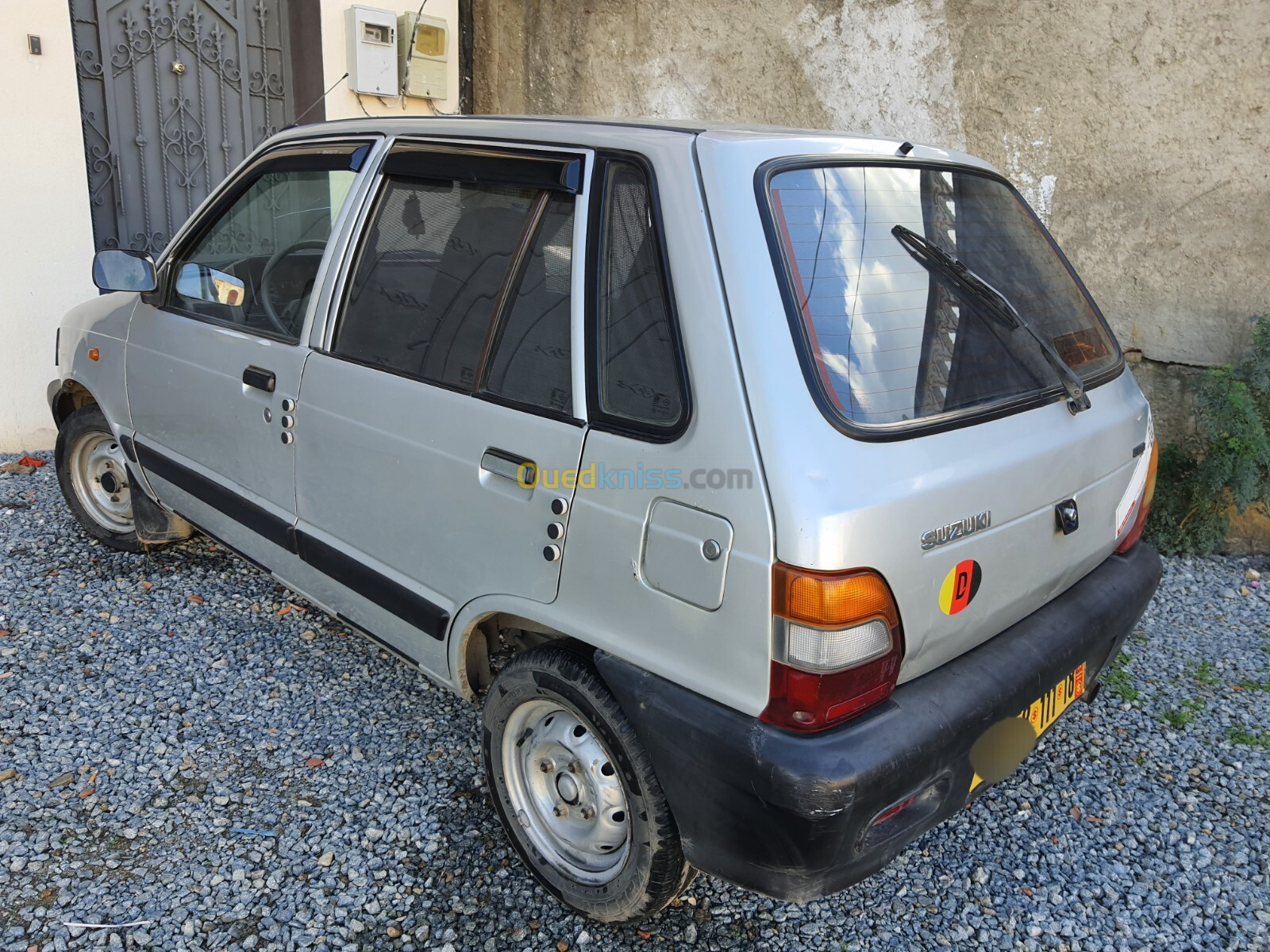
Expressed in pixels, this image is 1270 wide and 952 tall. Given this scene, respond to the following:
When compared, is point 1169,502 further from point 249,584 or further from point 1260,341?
point 249,584

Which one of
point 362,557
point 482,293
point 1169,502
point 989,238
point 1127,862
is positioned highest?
point 989,238

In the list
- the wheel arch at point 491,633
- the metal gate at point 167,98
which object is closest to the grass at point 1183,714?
the wheel arch at point 491,633

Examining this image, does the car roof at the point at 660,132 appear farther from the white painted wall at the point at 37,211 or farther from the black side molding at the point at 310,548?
the white painted wall at the point at 37,211

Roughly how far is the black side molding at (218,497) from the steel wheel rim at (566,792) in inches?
43.6

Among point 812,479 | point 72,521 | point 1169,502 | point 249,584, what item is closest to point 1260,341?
point 1169,502

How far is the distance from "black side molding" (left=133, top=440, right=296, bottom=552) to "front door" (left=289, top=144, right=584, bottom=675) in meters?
0.16

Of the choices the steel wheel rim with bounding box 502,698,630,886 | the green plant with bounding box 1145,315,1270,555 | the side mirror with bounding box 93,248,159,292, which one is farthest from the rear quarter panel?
the green plant with bounding box 1145,315,1270,555

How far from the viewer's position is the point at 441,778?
2.83m

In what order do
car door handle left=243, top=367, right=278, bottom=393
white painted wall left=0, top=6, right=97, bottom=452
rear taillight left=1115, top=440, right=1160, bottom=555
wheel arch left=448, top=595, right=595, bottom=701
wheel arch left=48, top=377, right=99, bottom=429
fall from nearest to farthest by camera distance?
wheel arch left=448, top=595, right=595, bottom=701 < rear taillight left=1115, top=440, right=1160, bottom=555 < car door handle left=243, top=367, right=278, bottom=393 < wheel arch left=48, top=377, right=99, bottom=429 < white painted wall left=0, top=6, right=97, bottom=452

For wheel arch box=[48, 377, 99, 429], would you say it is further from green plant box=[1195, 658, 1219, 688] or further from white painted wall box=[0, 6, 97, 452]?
green plant box=[1195, 658, 1219, 688]

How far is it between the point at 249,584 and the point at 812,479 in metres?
3.10

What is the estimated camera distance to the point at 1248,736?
3230 mm

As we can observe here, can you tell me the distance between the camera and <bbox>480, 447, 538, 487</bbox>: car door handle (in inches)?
84.4

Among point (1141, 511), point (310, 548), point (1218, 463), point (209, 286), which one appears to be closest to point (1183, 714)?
point (1141, 511)
